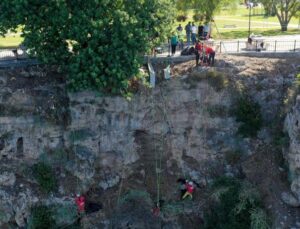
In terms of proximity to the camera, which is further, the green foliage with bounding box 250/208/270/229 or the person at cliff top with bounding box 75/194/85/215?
the person at cliff top with bounding box 75/194/85/215

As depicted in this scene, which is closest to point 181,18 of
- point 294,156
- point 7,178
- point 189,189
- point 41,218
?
point 189,189

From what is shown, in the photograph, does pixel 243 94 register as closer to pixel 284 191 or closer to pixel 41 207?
pixel 284 191

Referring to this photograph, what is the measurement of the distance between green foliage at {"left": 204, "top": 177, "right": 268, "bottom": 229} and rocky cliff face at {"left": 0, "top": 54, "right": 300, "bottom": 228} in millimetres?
1080

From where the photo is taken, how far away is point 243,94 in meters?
31.9

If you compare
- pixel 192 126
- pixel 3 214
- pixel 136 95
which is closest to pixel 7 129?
pixel 3 214

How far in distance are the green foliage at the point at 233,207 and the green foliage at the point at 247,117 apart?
3391 mm

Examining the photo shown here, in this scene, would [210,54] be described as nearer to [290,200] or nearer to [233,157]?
[233,157]

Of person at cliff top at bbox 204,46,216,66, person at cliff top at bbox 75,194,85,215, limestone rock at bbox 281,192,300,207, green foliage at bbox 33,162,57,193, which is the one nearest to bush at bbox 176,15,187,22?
person at cliff top at bbox 204,46,216,66

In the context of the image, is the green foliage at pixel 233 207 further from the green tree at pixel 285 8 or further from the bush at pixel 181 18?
the green tree at pixel 285 8

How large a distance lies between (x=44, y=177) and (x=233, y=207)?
39.9 feet

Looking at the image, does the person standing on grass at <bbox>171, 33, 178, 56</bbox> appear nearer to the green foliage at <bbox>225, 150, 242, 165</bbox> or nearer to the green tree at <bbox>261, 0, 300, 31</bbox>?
the green foliage at <bbox>225, 150, 242, 165</bbox>

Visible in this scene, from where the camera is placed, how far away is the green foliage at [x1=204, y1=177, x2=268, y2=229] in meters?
28.6

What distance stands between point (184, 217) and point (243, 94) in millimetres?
9141

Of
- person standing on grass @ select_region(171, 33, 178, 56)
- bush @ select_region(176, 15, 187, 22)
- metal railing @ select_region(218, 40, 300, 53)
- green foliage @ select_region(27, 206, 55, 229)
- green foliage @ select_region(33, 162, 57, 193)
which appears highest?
bush @ select_region(176, 15, 187, 22)
